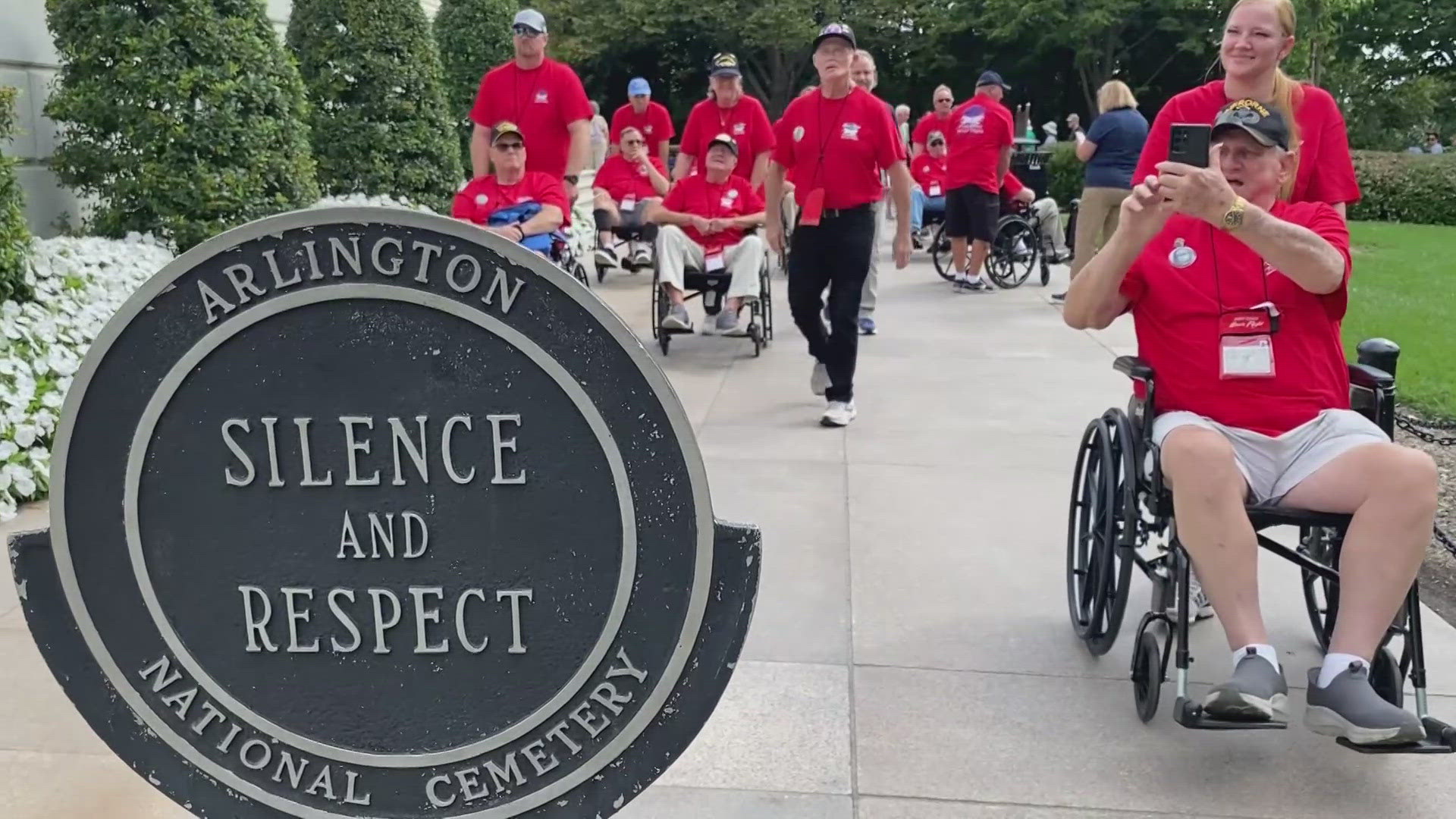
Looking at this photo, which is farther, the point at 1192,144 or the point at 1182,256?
the point at 1182,256

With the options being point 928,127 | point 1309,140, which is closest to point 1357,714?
point 1309,140

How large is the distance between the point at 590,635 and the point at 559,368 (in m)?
0.41

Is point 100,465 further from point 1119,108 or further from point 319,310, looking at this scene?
point 1119,108

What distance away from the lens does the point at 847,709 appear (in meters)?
3.26

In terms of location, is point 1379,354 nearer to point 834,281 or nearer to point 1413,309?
point 834,281

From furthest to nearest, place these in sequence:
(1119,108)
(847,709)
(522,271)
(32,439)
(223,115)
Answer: (1119,108), (223,115), (32,439), (847,709), (522,271)

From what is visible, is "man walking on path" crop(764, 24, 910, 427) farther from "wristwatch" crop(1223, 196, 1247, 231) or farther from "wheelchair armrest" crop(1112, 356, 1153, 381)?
"wristwatch" crop(1223, 196, 1247, 231)

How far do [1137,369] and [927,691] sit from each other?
999mm

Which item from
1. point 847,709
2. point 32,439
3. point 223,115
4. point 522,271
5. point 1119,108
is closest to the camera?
point 522,271

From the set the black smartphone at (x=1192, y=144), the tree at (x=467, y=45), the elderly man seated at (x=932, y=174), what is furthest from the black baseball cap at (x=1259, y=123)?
the tree at (x=467, y=45)

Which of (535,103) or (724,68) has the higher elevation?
(724,68)

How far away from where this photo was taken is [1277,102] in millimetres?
3604

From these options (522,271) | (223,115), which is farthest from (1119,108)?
(522,271)

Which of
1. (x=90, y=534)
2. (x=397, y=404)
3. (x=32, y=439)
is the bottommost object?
(x=32, y=439)
